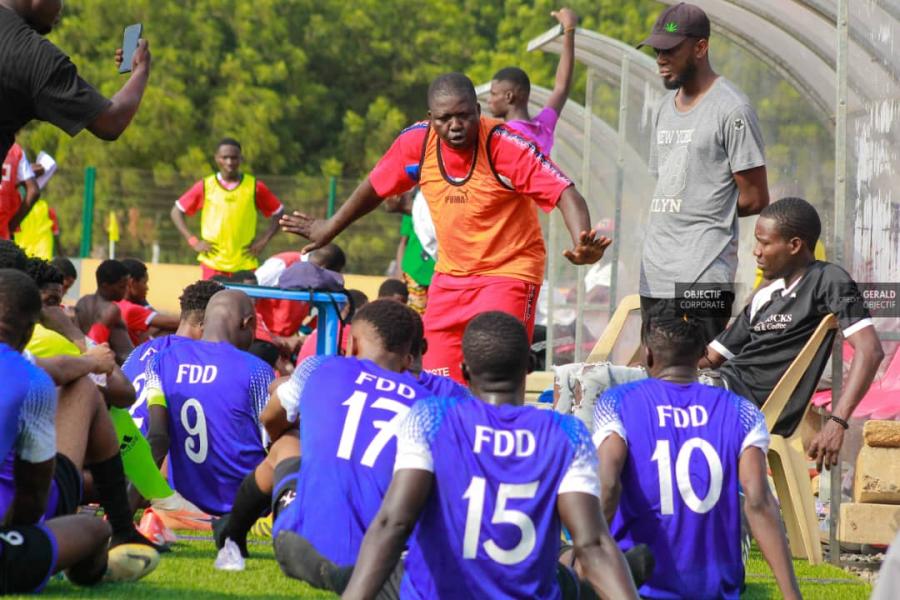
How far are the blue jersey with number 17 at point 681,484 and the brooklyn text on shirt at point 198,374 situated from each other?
2.91 m

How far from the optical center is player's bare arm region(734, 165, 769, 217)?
7.35 meters

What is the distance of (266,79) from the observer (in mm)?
38656

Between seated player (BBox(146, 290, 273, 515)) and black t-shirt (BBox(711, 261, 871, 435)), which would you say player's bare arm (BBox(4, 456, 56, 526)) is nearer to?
seated player (BBox(146, 290, 273, 515))

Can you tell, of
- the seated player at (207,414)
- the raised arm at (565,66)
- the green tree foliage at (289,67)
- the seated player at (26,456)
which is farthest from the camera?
the green tree foliage at (289,67)

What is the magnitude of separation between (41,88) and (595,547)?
3248mm

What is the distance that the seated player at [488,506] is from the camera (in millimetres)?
4320

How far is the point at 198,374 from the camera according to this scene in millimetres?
7734

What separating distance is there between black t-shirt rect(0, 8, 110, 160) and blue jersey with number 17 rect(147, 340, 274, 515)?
65.1 inches

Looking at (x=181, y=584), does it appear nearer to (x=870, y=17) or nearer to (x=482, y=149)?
(x=482, y=149)

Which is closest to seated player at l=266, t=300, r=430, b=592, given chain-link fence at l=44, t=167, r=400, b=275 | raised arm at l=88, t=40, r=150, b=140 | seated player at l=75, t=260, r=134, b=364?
raised arm at l=88, t=40, r=150, b=140

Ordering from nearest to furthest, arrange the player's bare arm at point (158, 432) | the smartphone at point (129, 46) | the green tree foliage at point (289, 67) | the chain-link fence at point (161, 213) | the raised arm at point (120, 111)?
the raised arm at point (120, 111) → the smartphone at point (129, 46) → the player's bare arm at point (158, 432) → the chain-link fence at point (161, 213) → the green tree foliage at point (289, 67)

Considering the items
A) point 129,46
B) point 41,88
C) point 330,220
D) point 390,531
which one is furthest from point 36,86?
point 390,531

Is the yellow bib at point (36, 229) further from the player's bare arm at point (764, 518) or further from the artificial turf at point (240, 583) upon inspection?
the player's bare arm at point (764, 518)

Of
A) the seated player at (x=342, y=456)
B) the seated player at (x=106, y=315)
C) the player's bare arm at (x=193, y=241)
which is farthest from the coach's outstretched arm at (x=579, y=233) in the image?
the player's bare arm at (x=193, y=241)
